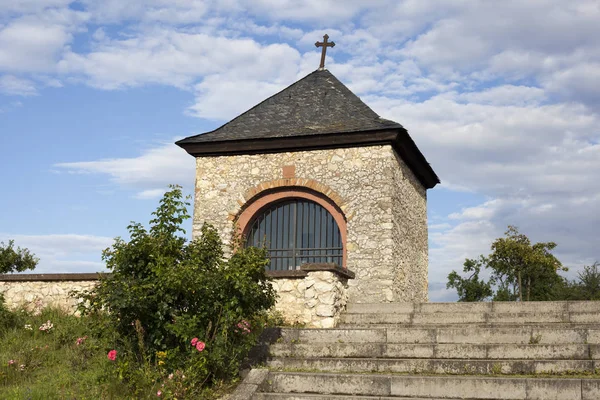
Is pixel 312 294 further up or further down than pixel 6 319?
further up

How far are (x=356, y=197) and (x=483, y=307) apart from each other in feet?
13.2

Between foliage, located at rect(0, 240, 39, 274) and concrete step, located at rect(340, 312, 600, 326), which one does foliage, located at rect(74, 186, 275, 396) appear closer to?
concrete step, located at rect(340, 312, 600, 326)

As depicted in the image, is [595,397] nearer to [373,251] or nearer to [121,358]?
[121,358]

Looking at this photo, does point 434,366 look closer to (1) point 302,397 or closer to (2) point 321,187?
(1) point 302,397

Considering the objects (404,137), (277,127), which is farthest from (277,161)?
(404,137)

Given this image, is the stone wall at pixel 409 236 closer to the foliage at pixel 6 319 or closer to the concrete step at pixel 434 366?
the concrete step at pixel 434 366

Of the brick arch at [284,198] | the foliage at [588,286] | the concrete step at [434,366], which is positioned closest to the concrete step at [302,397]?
the concrete step at [434,366]

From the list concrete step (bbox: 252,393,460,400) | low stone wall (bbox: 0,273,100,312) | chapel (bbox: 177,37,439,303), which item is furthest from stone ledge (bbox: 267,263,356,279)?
low stone wall (bbox: 0,273,100,312)

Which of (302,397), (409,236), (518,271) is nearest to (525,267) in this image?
(518,271)

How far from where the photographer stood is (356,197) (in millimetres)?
13391

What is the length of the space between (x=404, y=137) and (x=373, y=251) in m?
2.58

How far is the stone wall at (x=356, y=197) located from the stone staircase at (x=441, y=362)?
135 inches

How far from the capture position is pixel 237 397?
23.4 ft

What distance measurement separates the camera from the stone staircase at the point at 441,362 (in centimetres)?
695
